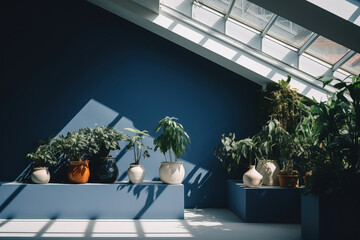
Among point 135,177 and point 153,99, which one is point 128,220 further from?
point 153,99

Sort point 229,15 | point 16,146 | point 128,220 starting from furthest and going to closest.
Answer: point 16,146
point 229,15
point 128,220

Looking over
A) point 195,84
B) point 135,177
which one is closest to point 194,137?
point 195,84

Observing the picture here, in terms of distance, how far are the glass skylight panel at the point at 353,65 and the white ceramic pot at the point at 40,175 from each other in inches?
187

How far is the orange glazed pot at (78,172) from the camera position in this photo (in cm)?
558

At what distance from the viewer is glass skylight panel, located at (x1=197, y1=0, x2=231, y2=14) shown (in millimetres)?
5586

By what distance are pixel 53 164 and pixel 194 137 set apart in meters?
2.37

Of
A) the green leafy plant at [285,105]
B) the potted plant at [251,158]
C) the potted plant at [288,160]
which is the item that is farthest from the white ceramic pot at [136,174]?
the green leafy plant at [285,105]

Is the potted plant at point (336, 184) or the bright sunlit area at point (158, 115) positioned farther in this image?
the bright sunlit area at point (158, 115)

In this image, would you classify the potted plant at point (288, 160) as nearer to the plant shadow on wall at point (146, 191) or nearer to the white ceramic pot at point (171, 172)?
the white ceramic pot at point (171, 172)

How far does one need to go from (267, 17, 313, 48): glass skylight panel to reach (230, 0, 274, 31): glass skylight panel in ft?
0.52

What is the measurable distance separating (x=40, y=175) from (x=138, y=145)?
1.51 m

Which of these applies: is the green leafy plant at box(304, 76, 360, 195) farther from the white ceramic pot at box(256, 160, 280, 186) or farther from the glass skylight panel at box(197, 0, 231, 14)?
the glass skylight panel at box(197, 0, 231, 14)

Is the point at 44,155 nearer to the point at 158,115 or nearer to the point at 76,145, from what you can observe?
the point at 76,145

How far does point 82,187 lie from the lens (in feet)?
17.8
